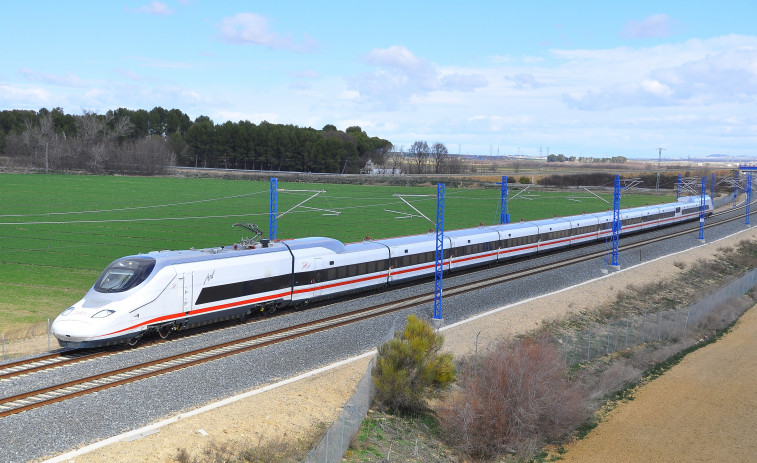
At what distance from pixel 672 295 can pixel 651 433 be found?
22616mm

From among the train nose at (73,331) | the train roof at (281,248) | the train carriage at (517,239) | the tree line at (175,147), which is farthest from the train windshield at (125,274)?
the tree line at (175,147)

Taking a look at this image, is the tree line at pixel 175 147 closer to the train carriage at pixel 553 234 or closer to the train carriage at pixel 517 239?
the train carriage at pixel 553 234

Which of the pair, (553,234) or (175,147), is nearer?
(553,234)

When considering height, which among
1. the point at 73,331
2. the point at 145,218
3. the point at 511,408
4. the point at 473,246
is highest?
the point at 473,246

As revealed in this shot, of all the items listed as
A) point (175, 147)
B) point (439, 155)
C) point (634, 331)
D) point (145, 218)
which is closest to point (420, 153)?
point (439, 155)

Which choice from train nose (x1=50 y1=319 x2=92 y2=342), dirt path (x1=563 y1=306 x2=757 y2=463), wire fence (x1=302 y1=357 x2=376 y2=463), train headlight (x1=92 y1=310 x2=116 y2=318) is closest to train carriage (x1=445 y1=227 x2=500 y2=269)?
dirt path (x1=563 y1=306 x2=757 y2=463)

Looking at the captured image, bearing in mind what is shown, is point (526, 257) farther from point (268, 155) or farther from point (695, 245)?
point (268, 155)

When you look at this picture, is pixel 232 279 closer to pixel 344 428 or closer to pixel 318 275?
pixel 318 275

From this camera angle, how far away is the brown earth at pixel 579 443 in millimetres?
17516

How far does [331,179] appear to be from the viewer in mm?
144875

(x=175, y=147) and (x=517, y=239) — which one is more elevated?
(x=175, y=147)

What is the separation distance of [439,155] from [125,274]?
16078 cm

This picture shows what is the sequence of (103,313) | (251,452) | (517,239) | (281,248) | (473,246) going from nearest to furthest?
(251,452)
(103,313)
(281,248)
(473,246)
(517,239)

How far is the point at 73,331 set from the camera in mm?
22688
